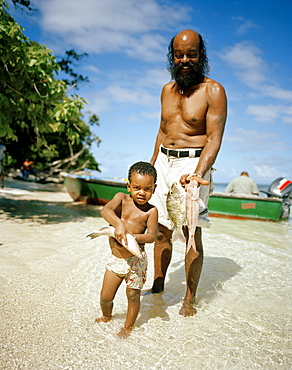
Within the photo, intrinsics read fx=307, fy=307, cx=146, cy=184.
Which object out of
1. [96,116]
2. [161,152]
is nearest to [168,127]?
[161,152]

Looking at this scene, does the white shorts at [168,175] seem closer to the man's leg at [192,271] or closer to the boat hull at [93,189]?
the man's leg at [192,271]

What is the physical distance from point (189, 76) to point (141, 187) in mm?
1342

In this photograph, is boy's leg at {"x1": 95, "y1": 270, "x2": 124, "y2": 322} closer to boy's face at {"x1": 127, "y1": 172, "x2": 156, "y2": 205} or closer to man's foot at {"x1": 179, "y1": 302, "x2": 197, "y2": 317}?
boy's face at {"x1": 127, "y1": 172, "x2": 156, "y2": 205}

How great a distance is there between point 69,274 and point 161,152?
186cm

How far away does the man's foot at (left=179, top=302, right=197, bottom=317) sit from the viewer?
9.62 ft

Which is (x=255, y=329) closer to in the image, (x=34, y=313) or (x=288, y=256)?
(x=34, y=313)

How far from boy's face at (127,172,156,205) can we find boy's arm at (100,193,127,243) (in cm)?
15

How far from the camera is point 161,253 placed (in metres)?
3.36

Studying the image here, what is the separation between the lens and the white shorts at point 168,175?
307 cm

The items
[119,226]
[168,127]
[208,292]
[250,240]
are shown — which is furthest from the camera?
[250,240]

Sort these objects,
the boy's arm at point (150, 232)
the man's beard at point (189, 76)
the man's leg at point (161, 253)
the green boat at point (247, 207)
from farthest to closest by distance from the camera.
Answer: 1. the green boat at point (247, 207)
2. the man's leg at point (161, 253)
3. the man's beard at point (189, 76)
4. the boy's arm at point (150, 232)

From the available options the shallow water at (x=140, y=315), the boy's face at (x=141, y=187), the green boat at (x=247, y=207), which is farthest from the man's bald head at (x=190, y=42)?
the green boat at (x=247, y=207)

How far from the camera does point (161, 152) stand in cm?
333

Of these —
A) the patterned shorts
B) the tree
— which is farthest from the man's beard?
the tree
